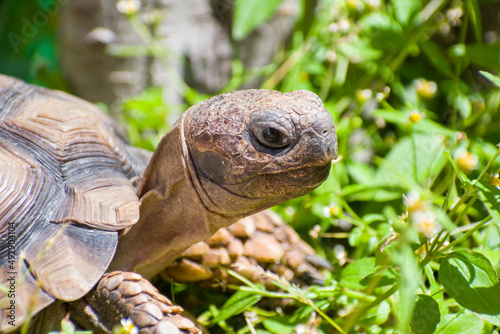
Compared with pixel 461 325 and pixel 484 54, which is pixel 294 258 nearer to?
pixel 461 325

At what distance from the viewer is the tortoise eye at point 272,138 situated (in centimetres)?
134

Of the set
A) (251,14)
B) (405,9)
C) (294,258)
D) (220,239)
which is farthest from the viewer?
(405,9)

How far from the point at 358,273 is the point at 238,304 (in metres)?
0.46

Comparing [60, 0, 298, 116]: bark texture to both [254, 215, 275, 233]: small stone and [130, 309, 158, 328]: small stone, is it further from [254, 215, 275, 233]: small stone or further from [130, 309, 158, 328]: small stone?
[130, 309, 158, 328]: small stone

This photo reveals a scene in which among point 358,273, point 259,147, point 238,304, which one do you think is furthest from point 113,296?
point 358,273

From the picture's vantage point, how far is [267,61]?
3406mm

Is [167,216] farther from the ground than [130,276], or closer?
farther from the ground

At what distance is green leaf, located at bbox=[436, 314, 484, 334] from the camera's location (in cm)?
136

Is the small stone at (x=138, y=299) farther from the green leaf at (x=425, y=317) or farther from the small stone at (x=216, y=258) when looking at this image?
the green leaf at (x=425, y=317)

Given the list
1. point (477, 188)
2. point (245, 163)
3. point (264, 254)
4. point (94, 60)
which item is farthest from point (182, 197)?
point (94, 60)

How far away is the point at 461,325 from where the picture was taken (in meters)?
1.38

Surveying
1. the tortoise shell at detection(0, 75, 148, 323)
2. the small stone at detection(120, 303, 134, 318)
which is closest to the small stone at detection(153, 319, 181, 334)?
the small stone at detection(120, 303, 134, 318)

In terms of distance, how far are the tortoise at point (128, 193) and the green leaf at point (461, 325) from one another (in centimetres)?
59

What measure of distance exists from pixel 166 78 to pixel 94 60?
555mm
